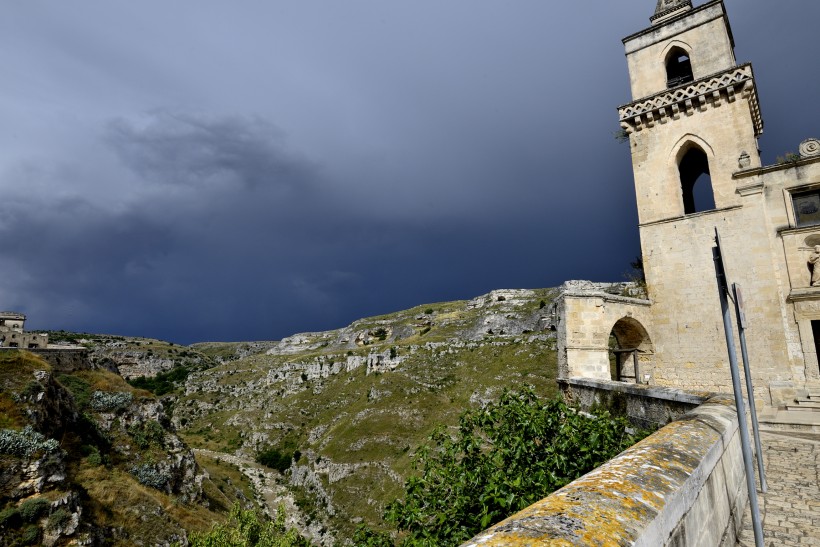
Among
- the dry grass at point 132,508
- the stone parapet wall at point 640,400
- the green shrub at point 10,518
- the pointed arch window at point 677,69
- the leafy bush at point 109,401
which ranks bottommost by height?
the dry grass at point 132,508

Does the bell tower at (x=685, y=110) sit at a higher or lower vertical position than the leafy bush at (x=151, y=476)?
higher

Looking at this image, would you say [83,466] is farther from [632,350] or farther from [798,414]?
[798,414]

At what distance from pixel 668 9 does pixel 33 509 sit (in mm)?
43850

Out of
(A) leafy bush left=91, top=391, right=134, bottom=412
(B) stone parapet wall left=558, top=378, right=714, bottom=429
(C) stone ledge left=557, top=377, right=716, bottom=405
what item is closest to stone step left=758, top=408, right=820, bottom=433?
(C) stone ledge left=557, top=377, right=716, bottom=405

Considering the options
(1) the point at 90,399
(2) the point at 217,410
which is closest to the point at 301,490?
(1) the point at 90,399

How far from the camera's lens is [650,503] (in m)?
2.81

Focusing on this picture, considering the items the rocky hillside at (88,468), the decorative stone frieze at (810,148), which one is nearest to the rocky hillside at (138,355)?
the rocky hillside at (88,468)

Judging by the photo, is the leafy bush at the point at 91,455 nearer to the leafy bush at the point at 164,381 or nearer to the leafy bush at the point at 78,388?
the leafy bush at the point at 78,388

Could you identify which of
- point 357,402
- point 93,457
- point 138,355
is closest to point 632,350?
point 93,457

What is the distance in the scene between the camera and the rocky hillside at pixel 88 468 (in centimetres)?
2277

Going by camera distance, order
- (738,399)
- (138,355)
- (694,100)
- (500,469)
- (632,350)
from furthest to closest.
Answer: (138,355) → (632,350) → (694,100) → (500,469) → (738,399)

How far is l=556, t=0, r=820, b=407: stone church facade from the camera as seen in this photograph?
16.8m

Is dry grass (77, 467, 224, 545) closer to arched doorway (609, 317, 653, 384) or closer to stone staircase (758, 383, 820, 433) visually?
arched doorway (609, 317, 653, 384)

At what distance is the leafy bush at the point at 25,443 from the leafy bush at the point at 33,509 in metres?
2.94
